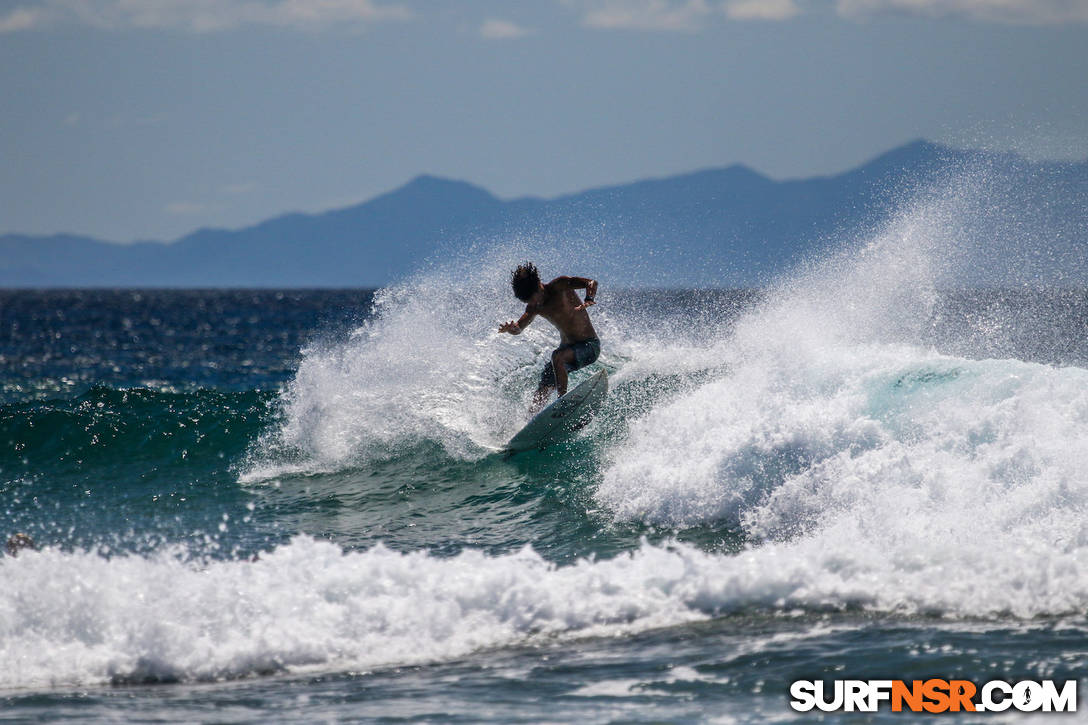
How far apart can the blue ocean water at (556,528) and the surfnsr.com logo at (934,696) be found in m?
Answer: 0.12

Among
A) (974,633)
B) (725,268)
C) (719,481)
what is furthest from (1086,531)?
(725,268)

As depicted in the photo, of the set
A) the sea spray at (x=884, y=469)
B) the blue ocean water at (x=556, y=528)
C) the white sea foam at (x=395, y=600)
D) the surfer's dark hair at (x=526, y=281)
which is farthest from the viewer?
the surfer's dark hair at (x=526, y=281)

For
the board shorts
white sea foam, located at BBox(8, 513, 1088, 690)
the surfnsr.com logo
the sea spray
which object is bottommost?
the surfnsr.com logo

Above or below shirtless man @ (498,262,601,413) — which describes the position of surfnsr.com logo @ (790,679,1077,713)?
below

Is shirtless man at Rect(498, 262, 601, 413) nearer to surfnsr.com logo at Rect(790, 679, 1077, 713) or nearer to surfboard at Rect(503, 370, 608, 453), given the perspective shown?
surfboard at Rect(503, 370, 608, 453)

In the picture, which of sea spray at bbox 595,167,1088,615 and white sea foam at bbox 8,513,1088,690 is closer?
white sea foam at bbox 8,513,1088,690

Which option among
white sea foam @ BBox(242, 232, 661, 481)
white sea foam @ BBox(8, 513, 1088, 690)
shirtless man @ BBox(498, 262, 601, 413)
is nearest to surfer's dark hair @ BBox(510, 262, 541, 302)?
shirtless man @ BBox(498, 262, 601, 413)

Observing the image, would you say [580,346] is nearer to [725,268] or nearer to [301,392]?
[301,392]

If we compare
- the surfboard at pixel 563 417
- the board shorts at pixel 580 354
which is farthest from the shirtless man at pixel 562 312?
the surfboard at pixel 563 417

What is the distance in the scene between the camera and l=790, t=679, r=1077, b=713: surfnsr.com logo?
5281 millimetres

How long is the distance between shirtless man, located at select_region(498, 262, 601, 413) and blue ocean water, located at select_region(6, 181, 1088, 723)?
878 mm

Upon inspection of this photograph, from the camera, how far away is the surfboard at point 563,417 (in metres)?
11.4

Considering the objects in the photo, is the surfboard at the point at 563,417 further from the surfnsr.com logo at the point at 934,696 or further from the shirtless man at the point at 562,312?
the surfnsr.com logo at the point at 934,696

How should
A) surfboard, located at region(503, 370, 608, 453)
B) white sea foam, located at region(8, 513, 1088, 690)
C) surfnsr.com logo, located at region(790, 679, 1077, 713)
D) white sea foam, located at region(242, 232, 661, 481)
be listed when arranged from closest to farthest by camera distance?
surfnsr.com logo, located at region(790, 679, 1077, 713) → white sea foam, located at region(8, 513, 1088, 690) → surfboard, located at region(503, 370, 608, 453) → white sea foam, located at region(242, 232, 661, 481)
